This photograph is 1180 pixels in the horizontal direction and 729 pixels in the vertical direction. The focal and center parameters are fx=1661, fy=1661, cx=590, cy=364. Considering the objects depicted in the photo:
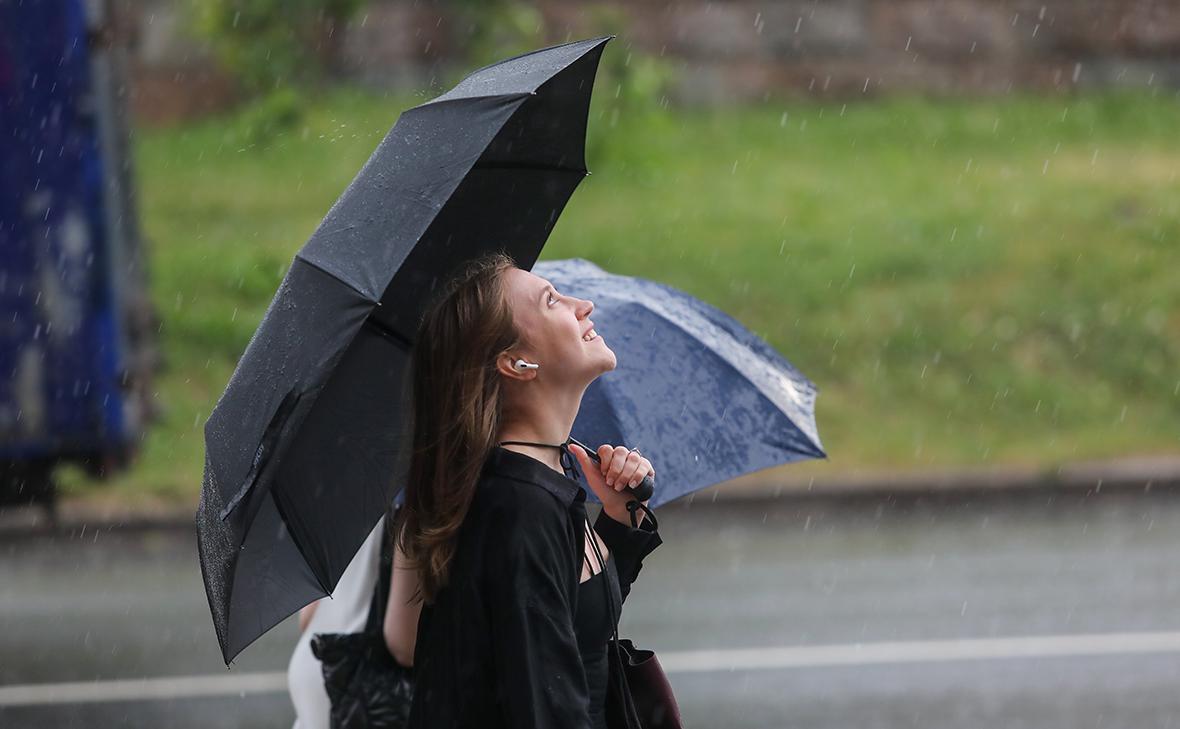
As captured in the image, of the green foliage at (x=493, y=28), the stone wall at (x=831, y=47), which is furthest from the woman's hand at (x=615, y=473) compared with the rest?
the stone wall at (x=831, y=47)

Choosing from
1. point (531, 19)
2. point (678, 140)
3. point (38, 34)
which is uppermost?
point (38, 34)

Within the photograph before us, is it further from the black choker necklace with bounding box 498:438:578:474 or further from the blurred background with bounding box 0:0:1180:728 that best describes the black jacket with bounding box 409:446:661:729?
the blurred background with bounding box 0:0:1180:728

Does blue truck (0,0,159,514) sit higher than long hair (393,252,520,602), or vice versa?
Result: long hair (393,252,520,602)

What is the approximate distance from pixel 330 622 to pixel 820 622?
4303 millimetres

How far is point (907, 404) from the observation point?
11297 mm

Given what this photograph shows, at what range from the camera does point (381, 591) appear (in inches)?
143

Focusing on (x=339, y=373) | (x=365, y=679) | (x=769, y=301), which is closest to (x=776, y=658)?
(x=365, y=679)

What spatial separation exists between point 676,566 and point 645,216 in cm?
497

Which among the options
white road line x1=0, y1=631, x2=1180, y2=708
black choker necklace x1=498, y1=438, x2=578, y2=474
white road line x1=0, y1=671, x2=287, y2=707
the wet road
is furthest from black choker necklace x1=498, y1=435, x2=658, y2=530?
white road line x1=0, y1=671, x2=287, y2=707

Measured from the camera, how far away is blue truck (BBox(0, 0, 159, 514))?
28.8ft

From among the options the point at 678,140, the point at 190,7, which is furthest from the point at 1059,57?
the point at 190,7

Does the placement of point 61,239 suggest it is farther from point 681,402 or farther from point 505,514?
point 505,514

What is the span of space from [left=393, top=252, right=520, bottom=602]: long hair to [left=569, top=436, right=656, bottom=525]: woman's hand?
0.24 m

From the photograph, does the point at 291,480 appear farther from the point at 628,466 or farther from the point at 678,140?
the point at 678,140
